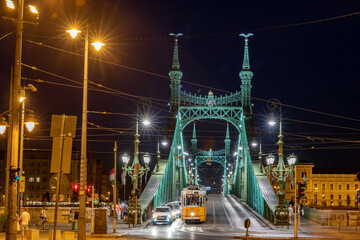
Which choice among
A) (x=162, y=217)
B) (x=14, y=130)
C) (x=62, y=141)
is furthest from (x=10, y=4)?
(x=162, y=217)

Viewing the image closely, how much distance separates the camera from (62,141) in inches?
598

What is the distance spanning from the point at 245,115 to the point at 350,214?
93.5ft

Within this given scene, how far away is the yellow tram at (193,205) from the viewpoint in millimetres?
46750

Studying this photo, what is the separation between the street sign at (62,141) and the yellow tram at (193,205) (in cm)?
3213

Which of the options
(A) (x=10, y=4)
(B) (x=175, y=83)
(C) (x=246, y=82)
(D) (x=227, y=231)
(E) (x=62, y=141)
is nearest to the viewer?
(E) (x=62, y=141)

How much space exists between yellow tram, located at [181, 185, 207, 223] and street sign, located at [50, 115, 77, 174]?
1265 inches

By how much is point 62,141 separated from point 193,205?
33.2m

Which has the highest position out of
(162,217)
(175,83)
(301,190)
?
(175,83)

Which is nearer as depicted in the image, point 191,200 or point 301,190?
point 301,190

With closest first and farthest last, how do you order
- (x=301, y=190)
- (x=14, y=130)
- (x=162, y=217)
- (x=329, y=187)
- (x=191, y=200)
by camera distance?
(x=14, y=130)
(x=301, y=190)
(x=162, y=217)
(x=191, y=200)
(x=329, y=187)

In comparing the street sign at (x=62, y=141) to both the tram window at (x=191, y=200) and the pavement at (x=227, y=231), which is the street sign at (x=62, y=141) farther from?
the tram window at (x=191, y=200)

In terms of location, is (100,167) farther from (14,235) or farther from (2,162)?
(14,235)

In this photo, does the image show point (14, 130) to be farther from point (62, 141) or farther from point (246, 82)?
point (246, 82)

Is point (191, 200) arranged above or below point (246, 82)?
below
